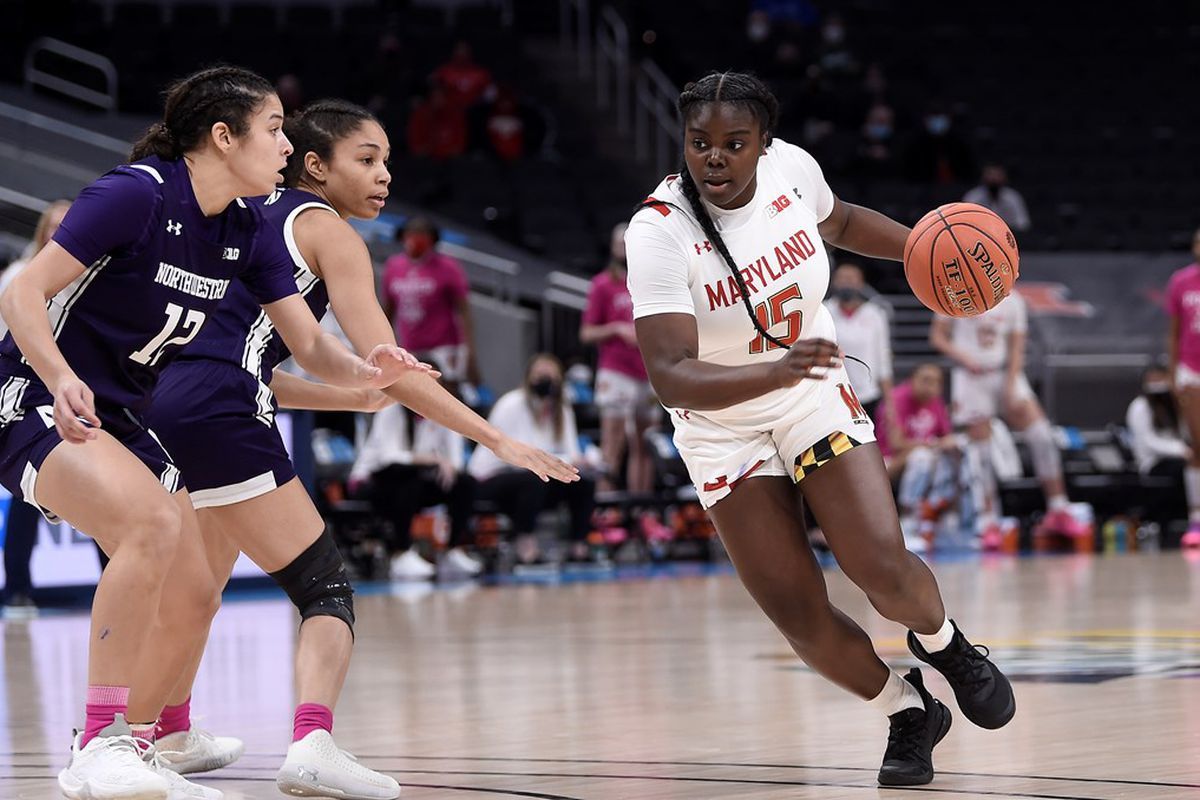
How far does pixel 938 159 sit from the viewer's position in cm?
2016

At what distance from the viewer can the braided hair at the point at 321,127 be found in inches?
184

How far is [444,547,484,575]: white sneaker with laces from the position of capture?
40.2 ft

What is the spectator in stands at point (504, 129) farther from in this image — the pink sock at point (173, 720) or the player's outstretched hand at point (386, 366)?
the player's outstretched hand at point (386, 366)

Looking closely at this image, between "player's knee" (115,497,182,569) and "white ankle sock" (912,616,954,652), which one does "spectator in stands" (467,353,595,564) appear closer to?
"white ankle sock" (912,616,954,652)

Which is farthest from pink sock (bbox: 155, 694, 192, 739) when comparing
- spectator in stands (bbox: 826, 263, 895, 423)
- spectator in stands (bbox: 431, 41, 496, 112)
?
spectator in stands (bbox: 431, 41, 496, 112)

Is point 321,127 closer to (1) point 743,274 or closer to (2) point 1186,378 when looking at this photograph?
(1) point 743,274

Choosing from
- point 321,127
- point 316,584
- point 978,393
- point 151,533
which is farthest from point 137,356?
point 978,393

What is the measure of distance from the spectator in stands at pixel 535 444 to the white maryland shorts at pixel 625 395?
0.73 metres

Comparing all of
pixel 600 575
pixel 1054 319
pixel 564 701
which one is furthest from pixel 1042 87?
pixel 564 701

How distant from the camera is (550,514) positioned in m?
14.6

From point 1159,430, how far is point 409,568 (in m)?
6.80

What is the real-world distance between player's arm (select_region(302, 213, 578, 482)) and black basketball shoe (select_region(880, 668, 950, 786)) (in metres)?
1.01

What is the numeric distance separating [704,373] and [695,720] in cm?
169

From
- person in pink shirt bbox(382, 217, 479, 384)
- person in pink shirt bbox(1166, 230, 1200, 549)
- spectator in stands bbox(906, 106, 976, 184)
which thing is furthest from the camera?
spectator in stands bbox(906, 106, 976, 184)
